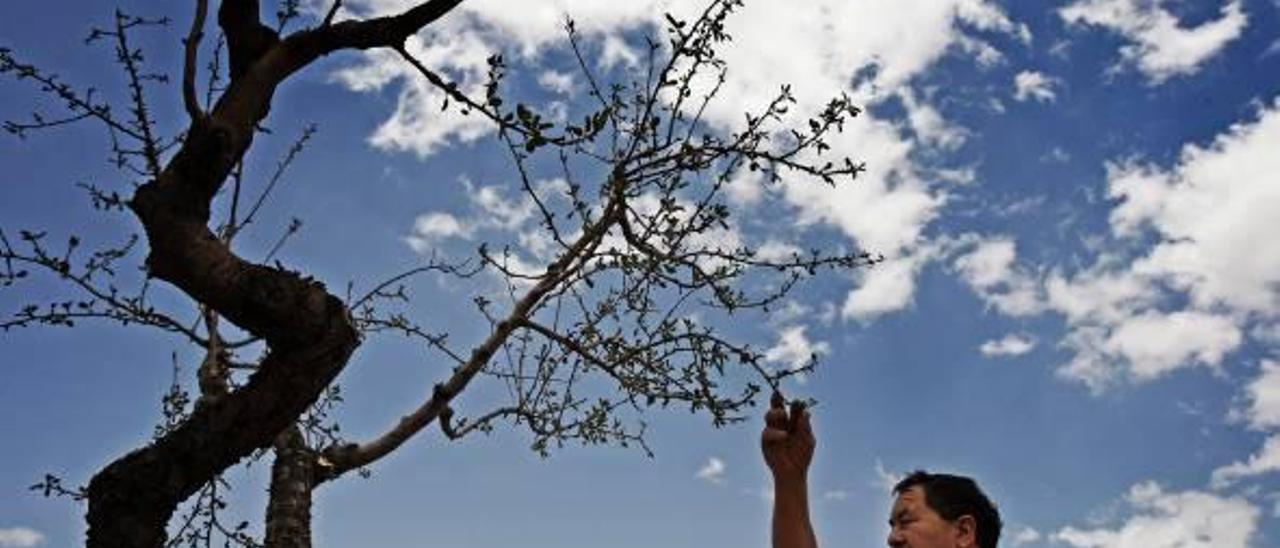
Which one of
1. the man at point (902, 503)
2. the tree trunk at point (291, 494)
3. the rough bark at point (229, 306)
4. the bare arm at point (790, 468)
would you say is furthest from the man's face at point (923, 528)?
the tree trunk at point (291, 494)

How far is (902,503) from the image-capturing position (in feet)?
17.7

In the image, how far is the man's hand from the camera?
4.53 metres

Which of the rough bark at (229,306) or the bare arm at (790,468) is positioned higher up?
the rough bark at (229,306)

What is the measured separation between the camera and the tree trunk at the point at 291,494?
11.0m

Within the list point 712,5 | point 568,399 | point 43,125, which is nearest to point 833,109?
point 712,5

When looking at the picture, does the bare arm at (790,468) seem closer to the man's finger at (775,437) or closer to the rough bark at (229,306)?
the man's finger at (775,437)

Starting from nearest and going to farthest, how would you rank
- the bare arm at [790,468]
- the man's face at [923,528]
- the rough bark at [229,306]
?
the bare arm at [790,468] → the man's face at [923,528] → the rough bark at [229,306]

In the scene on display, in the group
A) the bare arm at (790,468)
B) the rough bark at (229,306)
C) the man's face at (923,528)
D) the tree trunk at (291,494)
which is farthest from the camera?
the tree trunk at (291,494)

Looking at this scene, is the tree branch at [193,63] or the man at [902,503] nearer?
the man at [902,503]

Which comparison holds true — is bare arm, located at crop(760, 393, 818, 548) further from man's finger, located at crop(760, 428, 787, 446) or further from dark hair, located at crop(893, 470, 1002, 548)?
dark hair, located at crop(893, 470, 1002, 548)

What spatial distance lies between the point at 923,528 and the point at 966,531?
9.0 inches

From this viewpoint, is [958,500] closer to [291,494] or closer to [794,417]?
[794,417]

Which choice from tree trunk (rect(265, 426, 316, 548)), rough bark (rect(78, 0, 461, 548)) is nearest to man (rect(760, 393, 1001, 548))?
rough bark (rect(78, 0, 461, 548))

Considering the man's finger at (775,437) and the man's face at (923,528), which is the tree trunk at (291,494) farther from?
the man's finger at (775,437)
